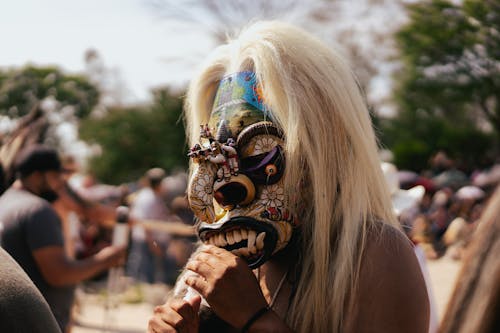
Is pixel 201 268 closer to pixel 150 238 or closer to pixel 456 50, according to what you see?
pixel 456 50

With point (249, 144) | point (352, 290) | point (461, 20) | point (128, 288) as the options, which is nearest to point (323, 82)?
point (249, 144)

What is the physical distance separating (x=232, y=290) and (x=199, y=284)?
4.0 inches

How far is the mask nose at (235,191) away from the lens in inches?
66.7

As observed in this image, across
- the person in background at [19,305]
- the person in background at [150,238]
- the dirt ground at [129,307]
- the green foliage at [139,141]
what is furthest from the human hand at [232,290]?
the green foliage at [139,141]

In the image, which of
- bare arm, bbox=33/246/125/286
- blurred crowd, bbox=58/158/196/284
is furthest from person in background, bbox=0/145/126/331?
blurred crowd, bbox=58/158/196/284

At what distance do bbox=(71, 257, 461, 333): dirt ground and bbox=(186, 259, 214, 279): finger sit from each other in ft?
19.1

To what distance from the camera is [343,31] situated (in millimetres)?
23875

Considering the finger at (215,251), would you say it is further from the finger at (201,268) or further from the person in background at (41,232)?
the person in background at (41,232)

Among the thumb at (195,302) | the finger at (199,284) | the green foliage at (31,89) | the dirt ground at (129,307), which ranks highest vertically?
the finger at (199,284)

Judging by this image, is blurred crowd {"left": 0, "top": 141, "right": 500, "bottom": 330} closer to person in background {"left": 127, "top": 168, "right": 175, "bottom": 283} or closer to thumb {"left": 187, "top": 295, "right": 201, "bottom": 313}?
person in background {"left": 127, "top": 168, "right": 175, "bottom": 283}

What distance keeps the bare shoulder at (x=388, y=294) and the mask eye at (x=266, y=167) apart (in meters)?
0.31

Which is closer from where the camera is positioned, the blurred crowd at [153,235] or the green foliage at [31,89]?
the green foliage at [31,89]

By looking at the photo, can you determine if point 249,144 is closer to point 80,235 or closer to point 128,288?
point 80,235

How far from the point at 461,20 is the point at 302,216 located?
299 centimetres
